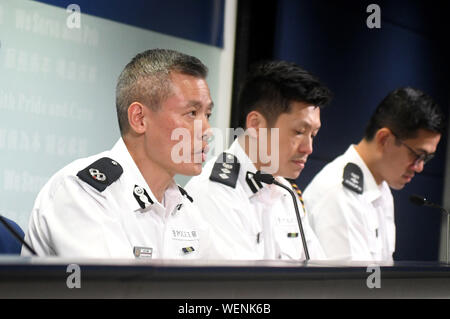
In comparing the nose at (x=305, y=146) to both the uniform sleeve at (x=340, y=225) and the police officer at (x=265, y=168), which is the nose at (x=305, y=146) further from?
the uniform sleeve at (x=340, y=225)

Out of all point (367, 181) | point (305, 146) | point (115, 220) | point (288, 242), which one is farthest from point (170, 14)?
point (115, 220)

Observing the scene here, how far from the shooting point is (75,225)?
154 cm

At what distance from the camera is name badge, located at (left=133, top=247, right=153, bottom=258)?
1.66m

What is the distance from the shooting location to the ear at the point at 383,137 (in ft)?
10.0

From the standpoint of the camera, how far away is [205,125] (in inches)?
76.1

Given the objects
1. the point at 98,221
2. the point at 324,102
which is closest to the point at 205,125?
the point at 98,221

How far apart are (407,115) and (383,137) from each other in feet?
0.52

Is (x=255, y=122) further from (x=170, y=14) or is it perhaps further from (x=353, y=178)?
(x=170, y=14)

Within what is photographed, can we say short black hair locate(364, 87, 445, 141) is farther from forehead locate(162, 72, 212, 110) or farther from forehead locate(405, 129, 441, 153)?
forehead locate(162, 72, 212, 110)

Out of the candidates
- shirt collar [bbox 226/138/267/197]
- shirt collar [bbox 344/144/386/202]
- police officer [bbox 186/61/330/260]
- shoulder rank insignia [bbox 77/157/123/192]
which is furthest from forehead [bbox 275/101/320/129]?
shoulder rank insignia [bbox 77/157/123/192]

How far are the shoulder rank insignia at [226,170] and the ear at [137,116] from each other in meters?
0.49

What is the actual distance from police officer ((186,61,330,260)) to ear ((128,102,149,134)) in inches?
18.6

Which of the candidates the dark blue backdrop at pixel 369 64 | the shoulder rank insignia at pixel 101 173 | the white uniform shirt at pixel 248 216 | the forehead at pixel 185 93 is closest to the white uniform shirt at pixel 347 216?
the white uniform shirt at pixel 248 216
